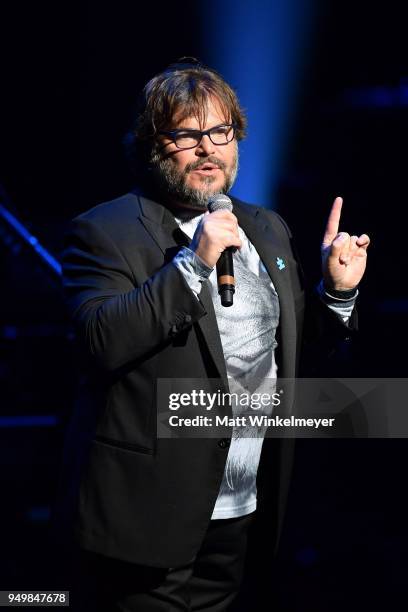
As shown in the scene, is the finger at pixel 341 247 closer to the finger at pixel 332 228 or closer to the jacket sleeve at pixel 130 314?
the finger at pixel 332 228

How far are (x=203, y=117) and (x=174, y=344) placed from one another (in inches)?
22.1

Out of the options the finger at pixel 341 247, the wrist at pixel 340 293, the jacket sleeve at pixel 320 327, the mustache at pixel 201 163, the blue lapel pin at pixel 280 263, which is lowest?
the jacket sleeve at pixel 320 327

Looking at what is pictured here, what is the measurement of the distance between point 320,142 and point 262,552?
2044mm

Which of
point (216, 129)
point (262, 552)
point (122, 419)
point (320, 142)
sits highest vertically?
point (216, 129)

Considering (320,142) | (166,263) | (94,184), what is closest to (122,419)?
(166,263)

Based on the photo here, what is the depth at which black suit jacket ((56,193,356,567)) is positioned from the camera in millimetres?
1562

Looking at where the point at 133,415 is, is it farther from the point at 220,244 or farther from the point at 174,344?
the point at 220,244

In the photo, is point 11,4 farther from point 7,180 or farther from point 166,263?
point 166,263

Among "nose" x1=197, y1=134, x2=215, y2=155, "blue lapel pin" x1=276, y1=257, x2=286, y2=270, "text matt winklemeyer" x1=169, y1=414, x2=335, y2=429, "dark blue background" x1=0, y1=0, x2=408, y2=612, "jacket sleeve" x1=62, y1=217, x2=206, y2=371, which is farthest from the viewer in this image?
"dark blue background" x1=0, y1=0, x2=408, y2=612

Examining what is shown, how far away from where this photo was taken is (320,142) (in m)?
3.39

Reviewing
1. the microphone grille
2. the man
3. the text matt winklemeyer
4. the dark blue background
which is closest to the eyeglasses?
the man

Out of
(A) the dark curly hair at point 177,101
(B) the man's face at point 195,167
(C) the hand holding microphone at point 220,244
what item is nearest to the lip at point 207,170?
A: (B) the man's face at point 195,167

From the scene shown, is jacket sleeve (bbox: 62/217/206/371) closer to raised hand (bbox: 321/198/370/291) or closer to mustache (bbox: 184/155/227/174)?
mustache (bbox: 184/155/227/174)

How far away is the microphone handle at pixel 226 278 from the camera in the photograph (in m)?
1.56
